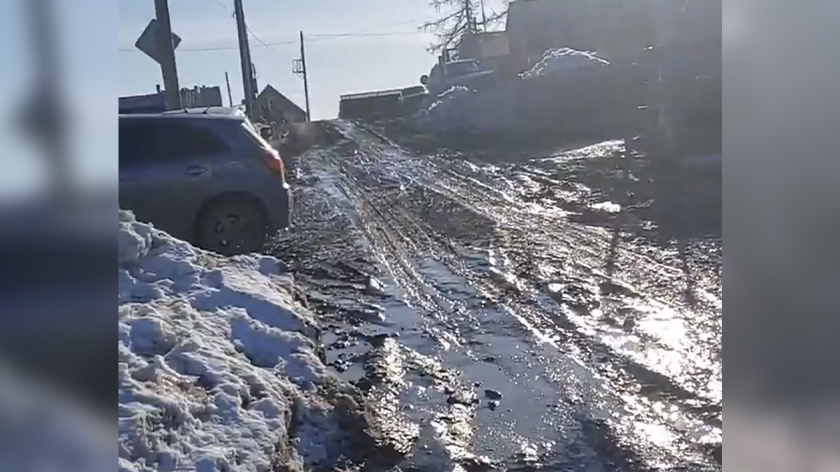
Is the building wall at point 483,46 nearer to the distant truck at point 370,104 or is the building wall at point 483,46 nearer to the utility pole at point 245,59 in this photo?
the distant truck at point 370,104

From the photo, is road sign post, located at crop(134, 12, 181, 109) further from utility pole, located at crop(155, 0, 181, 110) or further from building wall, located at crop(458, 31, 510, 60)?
building wall, located at crop(458, 31, 510, 60)

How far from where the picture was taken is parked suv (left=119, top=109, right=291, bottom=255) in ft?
7.66

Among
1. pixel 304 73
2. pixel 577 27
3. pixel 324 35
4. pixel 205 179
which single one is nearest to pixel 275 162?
pixel 205 179

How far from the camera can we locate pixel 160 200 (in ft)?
7.97

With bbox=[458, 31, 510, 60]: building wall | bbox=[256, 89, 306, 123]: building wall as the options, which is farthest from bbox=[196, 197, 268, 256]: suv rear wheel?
bbox=[458, 31, 510, 60]: building wall

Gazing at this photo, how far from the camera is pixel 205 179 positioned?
269 cm

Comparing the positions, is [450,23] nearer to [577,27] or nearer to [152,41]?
[577,27]

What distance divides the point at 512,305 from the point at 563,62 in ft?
2.61

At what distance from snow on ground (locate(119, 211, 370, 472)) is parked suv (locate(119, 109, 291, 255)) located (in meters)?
0.07

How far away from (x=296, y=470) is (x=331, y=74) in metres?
1.17

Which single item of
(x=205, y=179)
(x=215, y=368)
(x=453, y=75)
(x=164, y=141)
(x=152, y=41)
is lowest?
(x=215, y=368)
